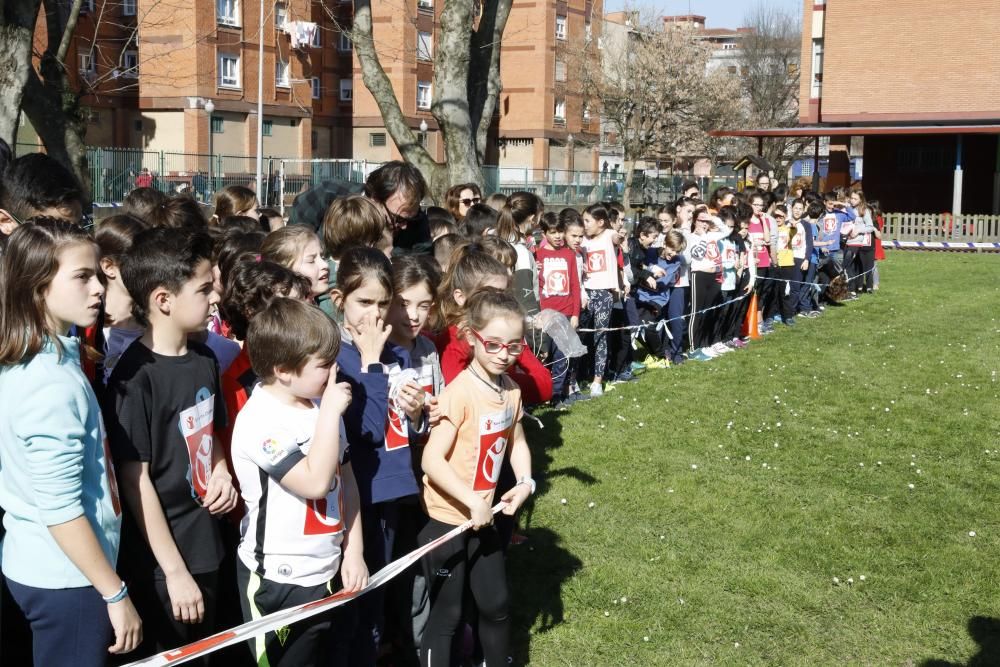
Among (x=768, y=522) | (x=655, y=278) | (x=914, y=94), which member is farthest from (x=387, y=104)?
(x=914, y=94)

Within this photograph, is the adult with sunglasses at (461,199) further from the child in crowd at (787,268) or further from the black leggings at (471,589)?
the child in crowd at (787,268)

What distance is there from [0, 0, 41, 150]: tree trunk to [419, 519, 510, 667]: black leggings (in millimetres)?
8280

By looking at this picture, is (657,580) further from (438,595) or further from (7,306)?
(7,306)

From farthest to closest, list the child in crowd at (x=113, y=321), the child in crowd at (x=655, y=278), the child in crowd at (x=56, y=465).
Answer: the child in crowd at (x=655, y=278)
the child in crowd at (x=113, y=321)
the child in crowd at (x=56, y=465)

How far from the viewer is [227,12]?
166 feet

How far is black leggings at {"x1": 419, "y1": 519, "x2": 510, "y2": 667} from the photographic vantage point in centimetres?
415

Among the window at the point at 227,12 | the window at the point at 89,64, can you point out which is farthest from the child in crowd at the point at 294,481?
the window at the point at 227,12

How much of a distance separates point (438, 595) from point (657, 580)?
1.85 m

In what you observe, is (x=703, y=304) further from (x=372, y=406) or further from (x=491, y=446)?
(x=372, y=406)

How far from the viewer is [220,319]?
4.89 metres

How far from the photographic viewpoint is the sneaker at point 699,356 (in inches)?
483

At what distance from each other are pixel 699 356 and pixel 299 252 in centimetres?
867

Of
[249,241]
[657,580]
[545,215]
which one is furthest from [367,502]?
[545,215]

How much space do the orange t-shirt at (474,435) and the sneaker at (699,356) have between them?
831cm
